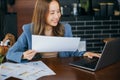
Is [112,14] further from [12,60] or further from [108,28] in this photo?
[12,60]

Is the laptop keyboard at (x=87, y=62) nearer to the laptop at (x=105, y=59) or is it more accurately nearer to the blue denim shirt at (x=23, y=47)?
the laptop at (x=105, y=59)

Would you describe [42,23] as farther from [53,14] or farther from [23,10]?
[23,10]

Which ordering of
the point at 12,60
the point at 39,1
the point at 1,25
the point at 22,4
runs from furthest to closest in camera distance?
1. the point at 22,4
2. the point at 1,25
3. the point at 39,1
4. the point at 12,60

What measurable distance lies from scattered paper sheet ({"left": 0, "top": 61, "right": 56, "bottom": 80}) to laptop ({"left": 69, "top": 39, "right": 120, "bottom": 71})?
0.70 ft

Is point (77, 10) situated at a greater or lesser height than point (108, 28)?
greater

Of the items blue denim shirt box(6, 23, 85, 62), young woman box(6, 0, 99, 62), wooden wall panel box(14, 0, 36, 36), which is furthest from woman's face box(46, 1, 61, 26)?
wooden wall panel box(14, 0, 36, 36)

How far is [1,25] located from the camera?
3.62m

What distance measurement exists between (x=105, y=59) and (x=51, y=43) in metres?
0.36

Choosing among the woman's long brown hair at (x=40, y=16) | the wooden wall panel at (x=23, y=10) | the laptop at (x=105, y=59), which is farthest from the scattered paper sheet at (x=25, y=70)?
the wooden wall panel at (x=23, y=10)

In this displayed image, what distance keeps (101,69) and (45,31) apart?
1.93 feet

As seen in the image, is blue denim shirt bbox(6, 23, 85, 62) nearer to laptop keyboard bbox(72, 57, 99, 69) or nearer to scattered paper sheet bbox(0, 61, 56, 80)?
scattered paper sheet bbox(0, 61, 56, 80)

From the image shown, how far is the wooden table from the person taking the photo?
1381 mm

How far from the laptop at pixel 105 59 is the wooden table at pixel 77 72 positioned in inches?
1.1

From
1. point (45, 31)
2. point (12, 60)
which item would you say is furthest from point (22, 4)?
point (12, 60)
